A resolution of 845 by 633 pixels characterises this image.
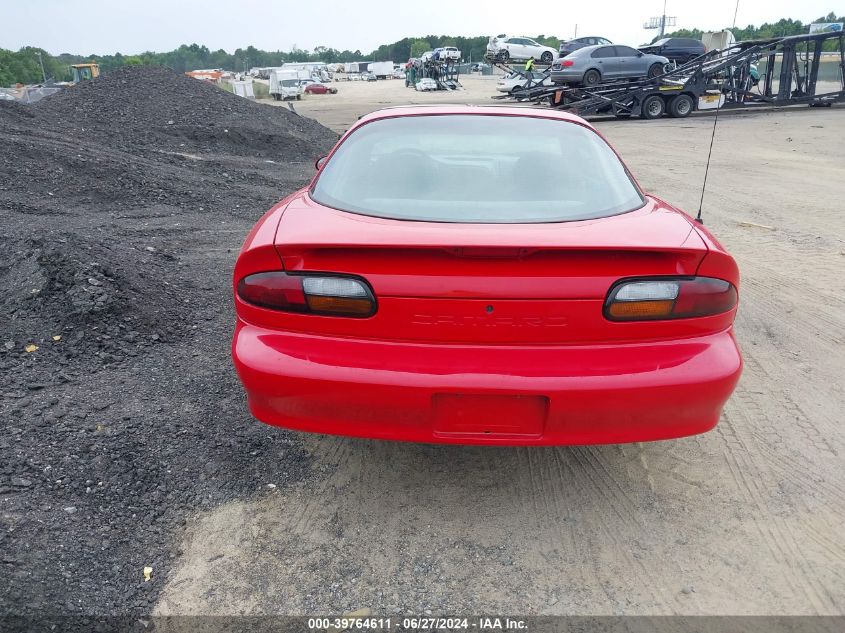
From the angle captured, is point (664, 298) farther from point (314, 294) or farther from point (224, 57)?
point (224, 57)

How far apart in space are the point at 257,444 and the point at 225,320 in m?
1.69

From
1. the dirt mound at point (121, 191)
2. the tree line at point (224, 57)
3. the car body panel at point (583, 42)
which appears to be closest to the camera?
the dirt mound at point (121, 191)

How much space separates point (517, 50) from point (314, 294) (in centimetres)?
4211

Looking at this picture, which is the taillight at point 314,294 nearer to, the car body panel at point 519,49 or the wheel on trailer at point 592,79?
the wheel on trailer at point 592,79

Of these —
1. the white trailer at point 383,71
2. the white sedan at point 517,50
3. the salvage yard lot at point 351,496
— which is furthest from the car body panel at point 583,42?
the white trailer at point 383,71

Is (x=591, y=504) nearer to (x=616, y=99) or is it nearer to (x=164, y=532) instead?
(x=164, y=532)

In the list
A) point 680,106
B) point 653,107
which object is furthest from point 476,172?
point 680,106

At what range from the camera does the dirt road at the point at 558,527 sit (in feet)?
7.43

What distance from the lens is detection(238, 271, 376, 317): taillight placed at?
231 cm

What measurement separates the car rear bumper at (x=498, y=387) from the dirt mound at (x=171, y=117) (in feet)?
33.7

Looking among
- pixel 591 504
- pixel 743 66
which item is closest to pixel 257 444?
pixel 591 504

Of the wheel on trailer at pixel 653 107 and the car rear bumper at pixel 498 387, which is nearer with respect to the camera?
the car rear bumper at pixel 498 387

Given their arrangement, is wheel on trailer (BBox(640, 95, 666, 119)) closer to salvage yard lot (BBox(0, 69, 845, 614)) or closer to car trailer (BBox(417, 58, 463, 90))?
salvage yard lot (BBox(0, 69, 845, 614))

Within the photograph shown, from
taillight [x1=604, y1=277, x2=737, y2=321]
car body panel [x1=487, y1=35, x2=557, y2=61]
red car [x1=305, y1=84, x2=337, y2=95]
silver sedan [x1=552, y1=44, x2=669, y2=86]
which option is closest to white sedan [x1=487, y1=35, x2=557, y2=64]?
car body panel [x1=487, y1=35, x2=557, y2=61]
